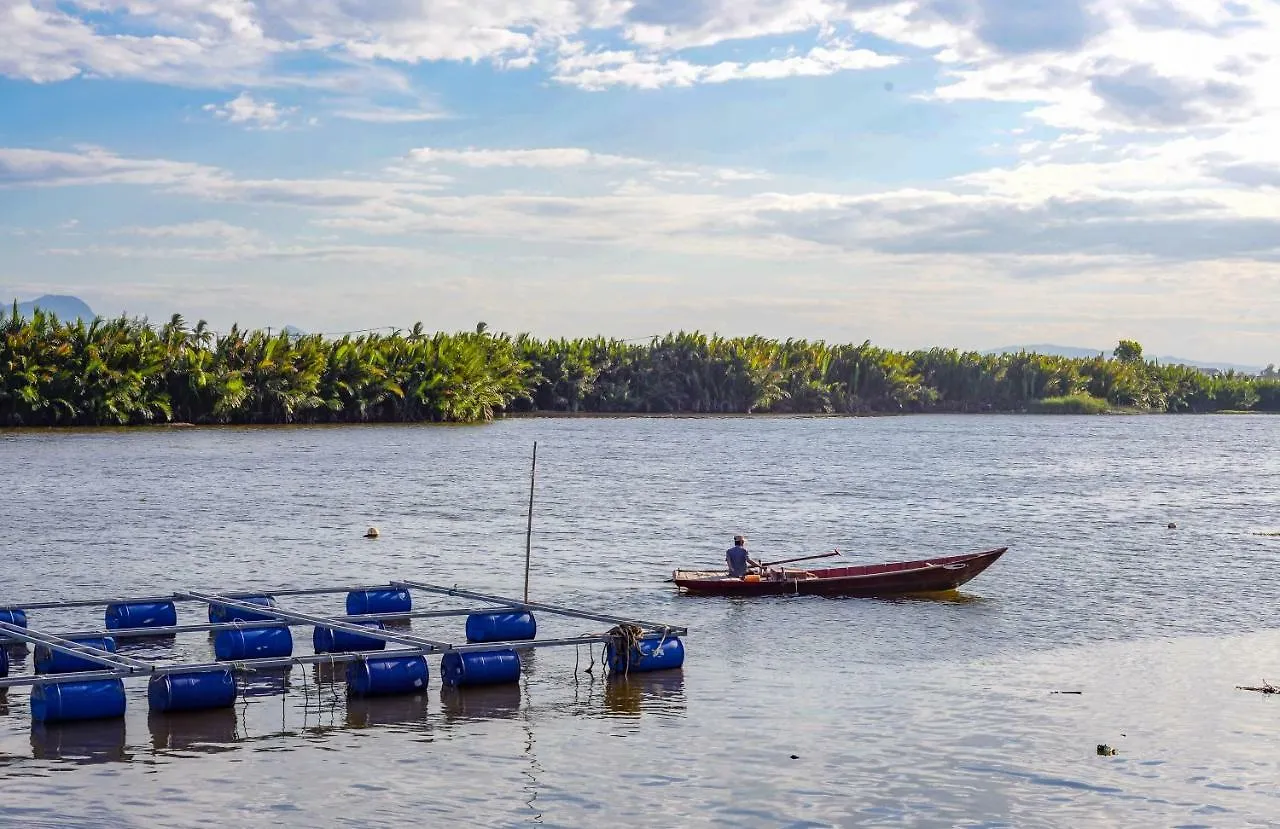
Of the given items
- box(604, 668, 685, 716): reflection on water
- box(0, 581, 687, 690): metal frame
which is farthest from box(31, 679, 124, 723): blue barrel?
box(604, 668, 685, 716): reflection on water

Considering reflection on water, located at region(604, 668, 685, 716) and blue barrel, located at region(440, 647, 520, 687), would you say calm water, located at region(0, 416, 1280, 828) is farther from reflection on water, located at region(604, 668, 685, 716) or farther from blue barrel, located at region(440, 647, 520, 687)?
blue barrel, located at region(440, 647, 520, 687)

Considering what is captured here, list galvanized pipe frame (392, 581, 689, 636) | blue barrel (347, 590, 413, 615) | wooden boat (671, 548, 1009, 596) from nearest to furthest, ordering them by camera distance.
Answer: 1. galvanized pipe frame (392, 581, 689, 636)
2. blue barrel (347, 590, 413, 615)
3. wooden boat (671, 548, 1009, 596)

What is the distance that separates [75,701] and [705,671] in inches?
366

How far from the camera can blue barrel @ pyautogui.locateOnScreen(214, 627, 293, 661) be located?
20859mm

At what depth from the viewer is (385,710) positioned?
1905cm

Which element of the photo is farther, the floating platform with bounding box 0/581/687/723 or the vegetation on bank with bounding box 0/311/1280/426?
the vegetation on bank with bounding box 0/311/1280/426

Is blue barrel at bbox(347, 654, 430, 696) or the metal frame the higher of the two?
the metal frame

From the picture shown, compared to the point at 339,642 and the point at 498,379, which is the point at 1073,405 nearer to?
the point at 498,379

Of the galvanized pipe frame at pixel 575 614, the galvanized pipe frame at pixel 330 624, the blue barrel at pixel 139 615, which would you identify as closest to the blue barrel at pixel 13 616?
the blue barrel at pixel 139 615

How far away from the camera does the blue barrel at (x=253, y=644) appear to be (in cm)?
2086

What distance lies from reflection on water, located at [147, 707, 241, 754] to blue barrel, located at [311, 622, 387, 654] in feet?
12.3

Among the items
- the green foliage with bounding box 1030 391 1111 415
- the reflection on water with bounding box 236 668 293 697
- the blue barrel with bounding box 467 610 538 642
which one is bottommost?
the reflection on water with bounding box 236 668 293 697

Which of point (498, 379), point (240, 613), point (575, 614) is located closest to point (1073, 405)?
point (498, 379)

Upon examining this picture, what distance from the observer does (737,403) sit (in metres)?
158
